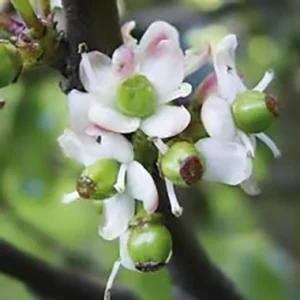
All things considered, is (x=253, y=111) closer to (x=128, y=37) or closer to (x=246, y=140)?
(x=246, y=140)

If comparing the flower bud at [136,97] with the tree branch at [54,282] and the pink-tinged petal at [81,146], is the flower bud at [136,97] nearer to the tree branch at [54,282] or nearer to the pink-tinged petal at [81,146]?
the pink-tinged petal at [81,146]

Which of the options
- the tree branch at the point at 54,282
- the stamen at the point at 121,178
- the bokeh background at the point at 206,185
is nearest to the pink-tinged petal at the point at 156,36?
the stamen at the point at 121,178

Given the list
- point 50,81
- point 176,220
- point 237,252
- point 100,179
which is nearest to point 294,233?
point 237,252

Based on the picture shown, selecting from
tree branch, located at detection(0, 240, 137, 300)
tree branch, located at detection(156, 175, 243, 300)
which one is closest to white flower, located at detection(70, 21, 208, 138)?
tree branch, located at detection(156, 175, 243, 300)

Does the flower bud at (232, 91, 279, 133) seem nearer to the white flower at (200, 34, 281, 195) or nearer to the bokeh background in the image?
the white flower at (200, 34, 281, 195)

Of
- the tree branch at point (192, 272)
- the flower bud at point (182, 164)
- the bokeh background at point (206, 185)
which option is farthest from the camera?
the bokeh background at point (206, 185)
